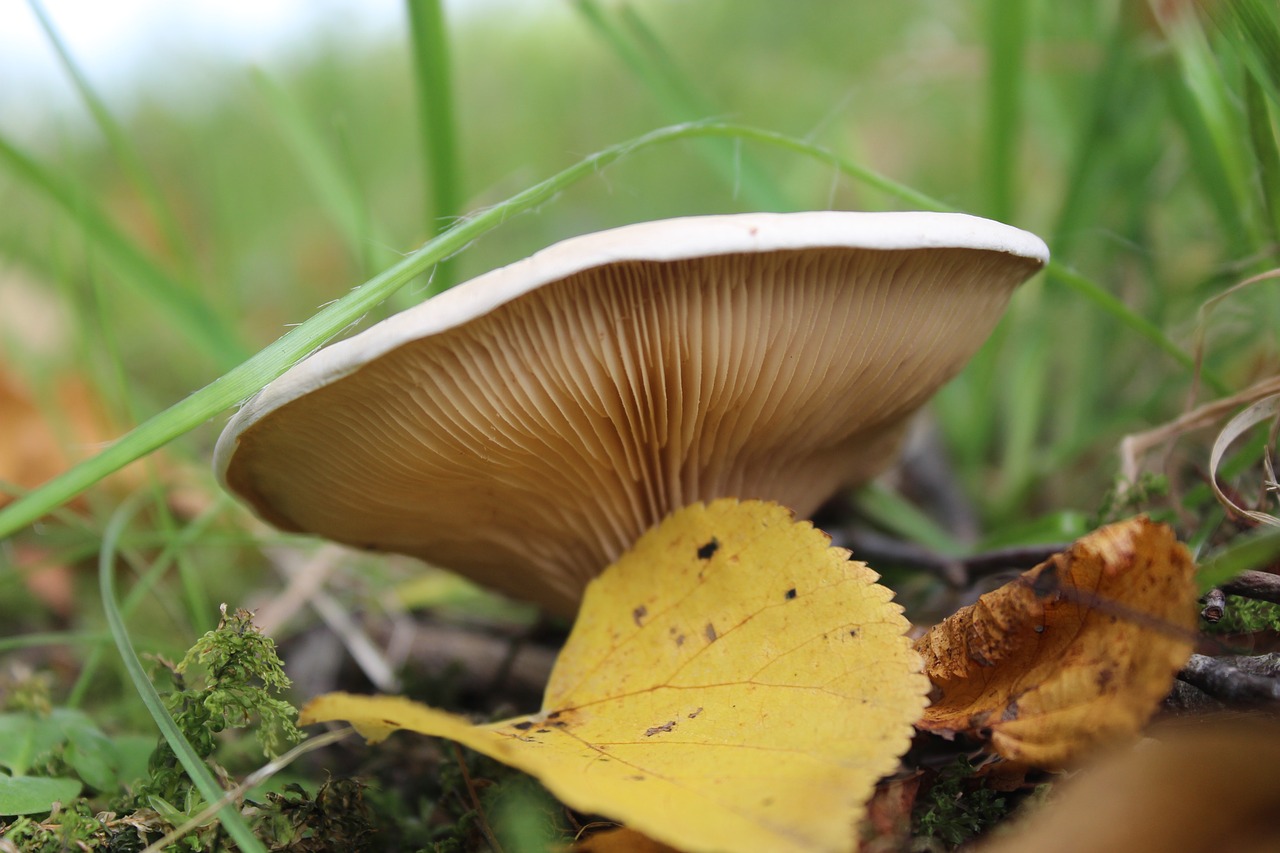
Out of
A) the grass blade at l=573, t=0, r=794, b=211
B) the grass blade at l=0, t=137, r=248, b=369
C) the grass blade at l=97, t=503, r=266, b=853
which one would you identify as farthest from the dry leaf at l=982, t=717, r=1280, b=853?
the grass blade at l=0, t=137, r=248, b=369

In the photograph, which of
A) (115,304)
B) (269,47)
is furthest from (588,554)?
(269,47)

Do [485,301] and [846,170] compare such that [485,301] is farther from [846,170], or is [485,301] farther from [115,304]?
→ [115,304]

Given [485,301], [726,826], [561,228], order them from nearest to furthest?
[726,826] → [485,301] → [561,228]

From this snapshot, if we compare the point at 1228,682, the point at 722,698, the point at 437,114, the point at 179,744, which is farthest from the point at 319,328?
the point at 1228,682

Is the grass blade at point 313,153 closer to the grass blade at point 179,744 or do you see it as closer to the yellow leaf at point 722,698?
the grass blade at point 179,744

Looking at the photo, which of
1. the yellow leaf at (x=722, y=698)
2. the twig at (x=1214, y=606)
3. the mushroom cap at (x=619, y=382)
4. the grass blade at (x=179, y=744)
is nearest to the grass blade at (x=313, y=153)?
the mushroom cap at (x=619, y=382)

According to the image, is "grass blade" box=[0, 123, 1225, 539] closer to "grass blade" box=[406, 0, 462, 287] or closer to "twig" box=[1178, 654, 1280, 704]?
"grass blade" box=[406, 0, 462, 287]
